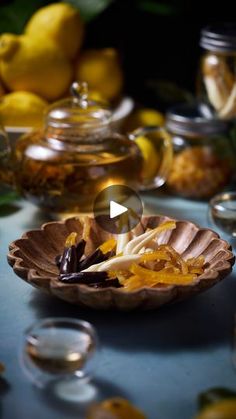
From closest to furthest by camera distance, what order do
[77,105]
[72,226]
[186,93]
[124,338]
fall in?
[124,338] → [72,226] → [77,105] → [186,93]

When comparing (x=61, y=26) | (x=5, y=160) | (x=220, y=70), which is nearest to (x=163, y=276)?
(x=5, y=160)

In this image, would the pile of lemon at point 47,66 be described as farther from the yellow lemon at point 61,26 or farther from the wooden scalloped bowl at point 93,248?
the wooden scalloped bowl at point 93,248

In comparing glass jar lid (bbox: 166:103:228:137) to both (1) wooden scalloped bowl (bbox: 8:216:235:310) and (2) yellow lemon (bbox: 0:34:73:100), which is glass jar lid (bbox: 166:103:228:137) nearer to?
(2) yellow lemon (bbox: 0:34:73:100)

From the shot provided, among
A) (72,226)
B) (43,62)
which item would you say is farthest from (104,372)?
(43,62)

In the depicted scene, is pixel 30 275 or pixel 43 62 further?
pixel 43 62

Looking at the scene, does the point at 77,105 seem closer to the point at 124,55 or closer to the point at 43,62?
the point at 43,62

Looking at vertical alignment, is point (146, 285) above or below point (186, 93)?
above

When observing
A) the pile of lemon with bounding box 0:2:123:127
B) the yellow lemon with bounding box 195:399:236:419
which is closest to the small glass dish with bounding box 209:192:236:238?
the pile of lemon with bounding box 0:2:123:127

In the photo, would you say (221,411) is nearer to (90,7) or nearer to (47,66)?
(47,66)
